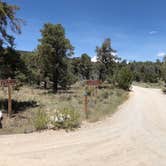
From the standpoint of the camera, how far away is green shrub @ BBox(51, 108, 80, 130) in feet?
33.9

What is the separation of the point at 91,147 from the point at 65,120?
9.82 ft

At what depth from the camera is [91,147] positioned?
7781mm

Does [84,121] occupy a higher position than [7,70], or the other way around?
[7,70]

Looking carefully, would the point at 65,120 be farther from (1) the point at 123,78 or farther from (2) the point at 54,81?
(1) the point at 123,78

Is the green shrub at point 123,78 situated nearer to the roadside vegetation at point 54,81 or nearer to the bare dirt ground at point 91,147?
the roadside vegetation at point 54,81

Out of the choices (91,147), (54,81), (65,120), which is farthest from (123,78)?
(91,147)

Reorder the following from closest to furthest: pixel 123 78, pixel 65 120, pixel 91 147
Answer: pixel 91 147
pixel 65 120
pixel 123 78

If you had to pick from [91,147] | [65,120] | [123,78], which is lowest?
[91,147]

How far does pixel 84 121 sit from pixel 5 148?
5.05m

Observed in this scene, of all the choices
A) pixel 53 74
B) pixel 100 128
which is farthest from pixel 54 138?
pixel 53 74

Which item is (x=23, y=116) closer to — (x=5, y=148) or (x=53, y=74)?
(x=5, y=148)

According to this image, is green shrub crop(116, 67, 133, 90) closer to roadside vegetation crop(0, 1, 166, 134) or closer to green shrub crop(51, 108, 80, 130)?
roadside vegetation crop(0, 1, 166, 134)

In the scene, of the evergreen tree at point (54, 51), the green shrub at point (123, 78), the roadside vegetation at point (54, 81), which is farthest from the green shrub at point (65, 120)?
the green shrub at point (123, 78)

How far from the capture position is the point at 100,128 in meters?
10.6
